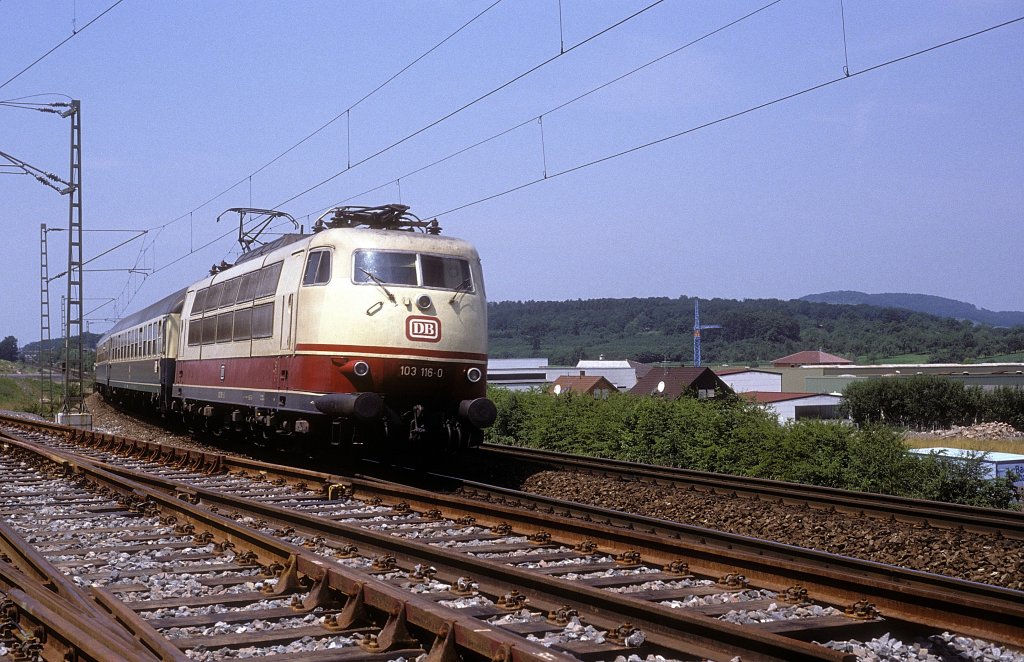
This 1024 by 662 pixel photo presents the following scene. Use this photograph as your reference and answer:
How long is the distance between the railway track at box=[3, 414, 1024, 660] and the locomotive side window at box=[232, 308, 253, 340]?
246 inches

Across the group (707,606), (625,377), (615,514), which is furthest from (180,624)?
(625,377)

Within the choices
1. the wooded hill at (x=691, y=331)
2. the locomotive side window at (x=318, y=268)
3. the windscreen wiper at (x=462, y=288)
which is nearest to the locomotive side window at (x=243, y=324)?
the locomotive side window at (x=318, y=268)

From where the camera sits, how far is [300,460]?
54.7 feet

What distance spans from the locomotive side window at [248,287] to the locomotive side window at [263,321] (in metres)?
0.45

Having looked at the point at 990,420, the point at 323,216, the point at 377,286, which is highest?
the point at 323,216

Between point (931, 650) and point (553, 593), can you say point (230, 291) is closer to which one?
point (553, 593)

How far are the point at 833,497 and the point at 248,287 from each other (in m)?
9.67

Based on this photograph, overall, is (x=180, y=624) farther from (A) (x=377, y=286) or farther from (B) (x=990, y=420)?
(B) (x=990, y=420)

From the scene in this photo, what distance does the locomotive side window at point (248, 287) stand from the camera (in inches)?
631

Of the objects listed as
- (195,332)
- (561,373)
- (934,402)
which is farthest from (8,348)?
(195,332)

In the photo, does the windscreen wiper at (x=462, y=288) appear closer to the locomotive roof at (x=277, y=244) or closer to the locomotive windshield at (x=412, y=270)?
the locomotive windshield at (x=412, y=270)

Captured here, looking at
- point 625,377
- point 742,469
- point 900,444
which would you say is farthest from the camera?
point 625,377

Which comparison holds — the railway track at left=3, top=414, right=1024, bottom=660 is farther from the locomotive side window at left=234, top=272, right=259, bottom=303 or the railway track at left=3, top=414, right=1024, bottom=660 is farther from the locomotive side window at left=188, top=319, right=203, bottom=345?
the locomotive side window at left=188, top=319, right=203, bottom=345

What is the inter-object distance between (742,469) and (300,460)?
725cm
